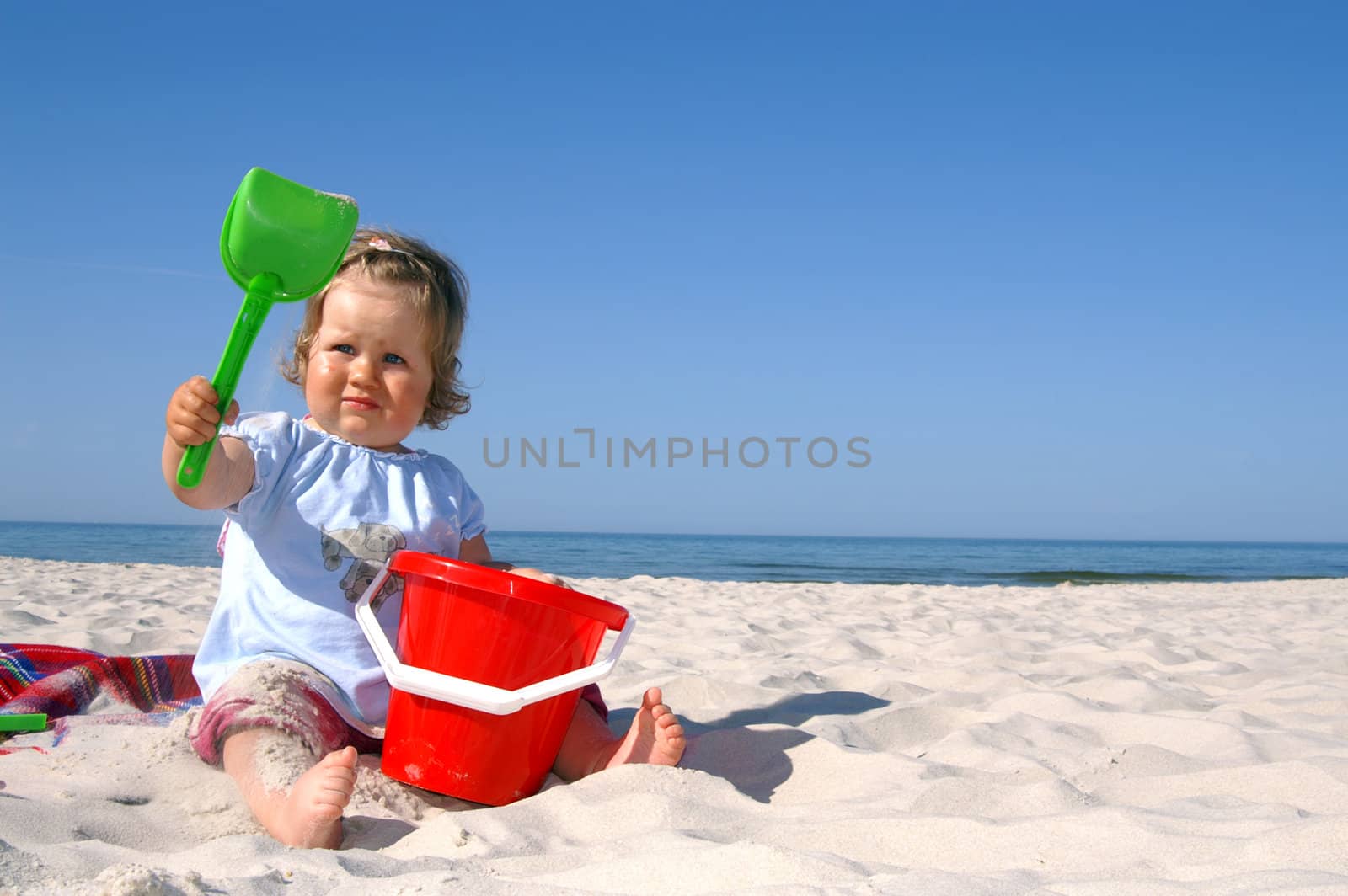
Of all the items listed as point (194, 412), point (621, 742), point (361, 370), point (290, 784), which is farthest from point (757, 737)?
point (194, 412)

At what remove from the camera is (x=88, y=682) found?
2.14 metres

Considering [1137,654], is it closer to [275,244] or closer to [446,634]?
[446,634]

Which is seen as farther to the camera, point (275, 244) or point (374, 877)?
point (275, 244)

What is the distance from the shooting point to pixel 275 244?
1481mm

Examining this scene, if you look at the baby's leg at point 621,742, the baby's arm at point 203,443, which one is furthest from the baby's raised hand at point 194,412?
the baby's leg at point 621,742

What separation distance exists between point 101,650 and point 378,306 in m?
1.62

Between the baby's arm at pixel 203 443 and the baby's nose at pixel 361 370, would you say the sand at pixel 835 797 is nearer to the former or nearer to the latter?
the baby's arm at pixel 203 443

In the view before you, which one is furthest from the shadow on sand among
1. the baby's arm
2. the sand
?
the baby's arm

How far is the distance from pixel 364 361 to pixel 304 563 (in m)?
0.41

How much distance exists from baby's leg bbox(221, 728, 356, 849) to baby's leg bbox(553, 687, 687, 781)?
0.47 meters

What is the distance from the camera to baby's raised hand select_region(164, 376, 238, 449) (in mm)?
1395

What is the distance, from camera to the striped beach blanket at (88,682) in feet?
6.77

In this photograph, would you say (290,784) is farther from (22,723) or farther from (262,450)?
(22,723)

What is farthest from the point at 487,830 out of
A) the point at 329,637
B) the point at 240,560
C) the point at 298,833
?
the point at 240,560
